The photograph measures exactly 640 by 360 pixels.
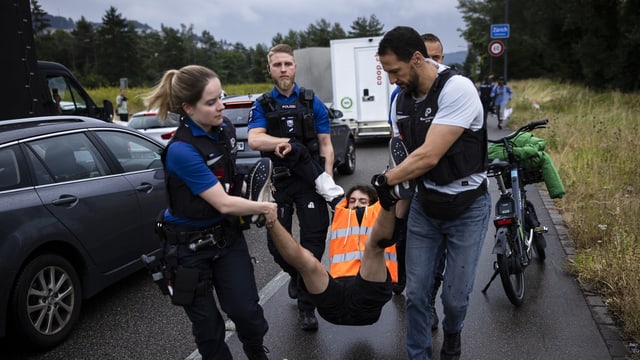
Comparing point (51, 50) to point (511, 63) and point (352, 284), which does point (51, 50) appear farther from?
point (352, 284)

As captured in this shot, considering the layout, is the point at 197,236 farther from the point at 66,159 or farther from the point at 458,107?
the point at 66,159

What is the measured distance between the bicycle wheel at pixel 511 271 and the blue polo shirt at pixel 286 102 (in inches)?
66.1

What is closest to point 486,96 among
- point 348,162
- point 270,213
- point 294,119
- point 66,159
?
point 348,162

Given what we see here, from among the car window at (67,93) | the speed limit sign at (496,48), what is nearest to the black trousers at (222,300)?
the car window at (67,93)

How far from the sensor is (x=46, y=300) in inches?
155

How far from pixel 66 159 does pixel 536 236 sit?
4346mm

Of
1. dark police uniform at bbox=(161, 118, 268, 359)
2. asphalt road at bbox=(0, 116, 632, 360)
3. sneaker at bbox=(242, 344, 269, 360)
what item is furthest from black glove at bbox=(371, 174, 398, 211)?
asphalt road at bbox=(0, 116, 632, 360)

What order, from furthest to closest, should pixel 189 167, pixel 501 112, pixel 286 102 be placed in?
1. pixel 501 112
2. pixel 286 102
3. pixel 189 167

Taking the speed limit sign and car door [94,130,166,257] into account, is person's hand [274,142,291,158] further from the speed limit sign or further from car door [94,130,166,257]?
the speed limit sign

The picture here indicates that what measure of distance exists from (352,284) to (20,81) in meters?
6.20

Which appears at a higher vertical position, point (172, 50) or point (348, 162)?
point (172, 50)

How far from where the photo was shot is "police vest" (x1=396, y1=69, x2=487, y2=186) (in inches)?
111

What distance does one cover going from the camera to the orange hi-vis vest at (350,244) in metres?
3.64

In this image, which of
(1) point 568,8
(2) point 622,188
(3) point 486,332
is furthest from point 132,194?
(1) point 568,8
